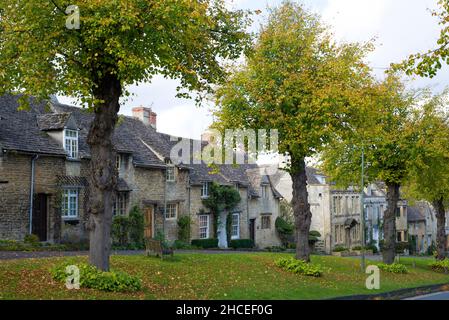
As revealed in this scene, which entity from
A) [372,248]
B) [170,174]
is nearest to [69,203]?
[170,174]

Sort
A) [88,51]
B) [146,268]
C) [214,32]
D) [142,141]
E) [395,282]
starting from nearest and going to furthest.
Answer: [88,51], [214,32], [146,268], [395,282], [142,141]

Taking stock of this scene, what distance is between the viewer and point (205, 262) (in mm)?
25188

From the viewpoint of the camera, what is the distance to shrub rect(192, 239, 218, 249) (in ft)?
141

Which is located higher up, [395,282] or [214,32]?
[214,32]

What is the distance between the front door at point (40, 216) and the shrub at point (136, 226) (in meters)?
6.65

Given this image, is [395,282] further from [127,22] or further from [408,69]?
[127,22]

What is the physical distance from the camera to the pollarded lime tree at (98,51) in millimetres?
15688

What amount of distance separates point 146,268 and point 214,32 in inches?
356

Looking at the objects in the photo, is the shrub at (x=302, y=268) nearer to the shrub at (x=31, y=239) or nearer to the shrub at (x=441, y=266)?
the shrub at (x=31, y=239)

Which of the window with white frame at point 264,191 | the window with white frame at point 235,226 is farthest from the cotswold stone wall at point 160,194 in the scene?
the window with white frame at point 264,191

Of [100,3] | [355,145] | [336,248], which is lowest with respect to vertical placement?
[336,248]

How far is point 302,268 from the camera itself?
25.2 meters

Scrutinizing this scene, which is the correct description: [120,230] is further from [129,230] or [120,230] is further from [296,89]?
[296,89]
